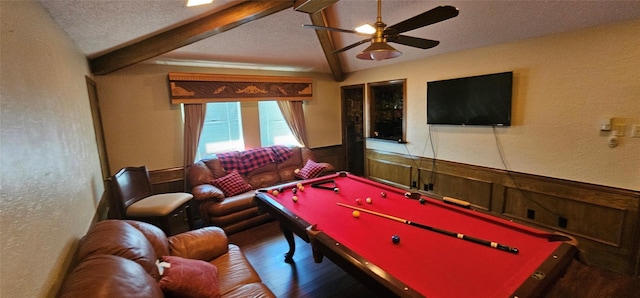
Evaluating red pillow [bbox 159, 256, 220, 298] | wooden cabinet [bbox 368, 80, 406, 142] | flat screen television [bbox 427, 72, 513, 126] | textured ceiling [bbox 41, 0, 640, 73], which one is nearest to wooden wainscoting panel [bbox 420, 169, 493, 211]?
flat screen television [bbox 427, 72, 513, 126]

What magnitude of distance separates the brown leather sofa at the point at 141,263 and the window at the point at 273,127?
277 cm

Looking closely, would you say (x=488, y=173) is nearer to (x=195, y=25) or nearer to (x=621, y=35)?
(x=621, y=35)

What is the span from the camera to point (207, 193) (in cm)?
343

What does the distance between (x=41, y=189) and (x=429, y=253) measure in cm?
202

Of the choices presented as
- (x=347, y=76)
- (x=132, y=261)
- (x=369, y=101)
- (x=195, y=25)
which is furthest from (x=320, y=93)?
(x=132, y=261)

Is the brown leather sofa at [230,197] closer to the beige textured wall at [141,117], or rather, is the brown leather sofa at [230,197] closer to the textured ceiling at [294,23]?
the beige textured wall at [141,117]

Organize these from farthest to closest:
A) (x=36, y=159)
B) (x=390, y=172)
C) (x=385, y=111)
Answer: (x=385, y=111) < (x=390, y=172) < (x=36, y=159)

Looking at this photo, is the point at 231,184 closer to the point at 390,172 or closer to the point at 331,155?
the point at 331,155

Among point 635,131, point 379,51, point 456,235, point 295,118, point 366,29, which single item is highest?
point 366,29

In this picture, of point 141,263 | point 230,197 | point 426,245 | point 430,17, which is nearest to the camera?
point 141,263

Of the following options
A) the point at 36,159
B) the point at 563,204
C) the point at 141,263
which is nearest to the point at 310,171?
the point at 141,263

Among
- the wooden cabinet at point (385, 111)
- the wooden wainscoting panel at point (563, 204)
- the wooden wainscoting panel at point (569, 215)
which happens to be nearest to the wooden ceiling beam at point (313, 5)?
the wooden cabinet at point (385, 111)

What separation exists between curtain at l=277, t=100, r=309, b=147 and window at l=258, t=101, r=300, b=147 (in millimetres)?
100

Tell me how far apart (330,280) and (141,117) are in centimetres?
335
